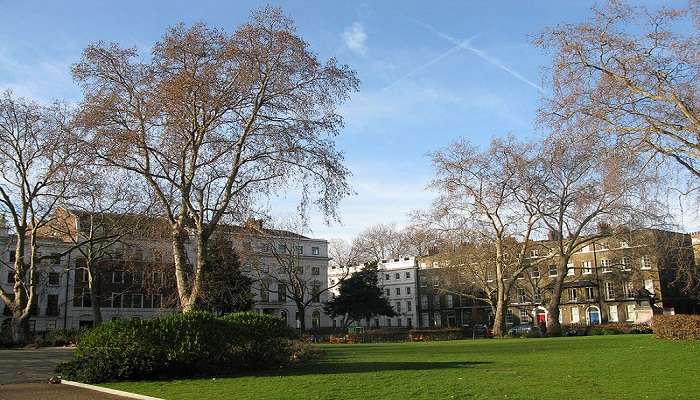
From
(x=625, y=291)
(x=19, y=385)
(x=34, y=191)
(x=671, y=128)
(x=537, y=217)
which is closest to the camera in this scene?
(x=19, y=385)

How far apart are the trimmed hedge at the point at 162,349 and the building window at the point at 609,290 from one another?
207ft

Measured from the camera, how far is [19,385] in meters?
13.6

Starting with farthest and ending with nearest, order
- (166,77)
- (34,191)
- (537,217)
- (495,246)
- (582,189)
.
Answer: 1. (495,246)
2. (537,217)
3. (582,189)
4. (34,191)
5. (166,77)

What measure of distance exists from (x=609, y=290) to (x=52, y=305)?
62.6 metres

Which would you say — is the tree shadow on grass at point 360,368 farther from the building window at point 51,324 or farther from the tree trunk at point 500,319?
the building window at point 51,324

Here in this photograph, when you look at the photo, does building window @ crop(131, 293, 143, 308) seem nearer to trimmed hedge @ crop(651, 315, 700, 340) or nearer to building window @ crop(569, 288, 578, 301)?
building window @ crop(569, 288, 578, 301)

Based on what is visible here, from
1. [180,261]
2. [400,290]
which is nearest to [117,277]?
[400,290]

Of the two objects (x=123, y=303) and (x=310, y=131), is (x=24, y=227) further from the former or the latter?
(x=123, y=303)

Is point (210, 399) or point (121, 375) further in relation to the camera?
point (121, 375)

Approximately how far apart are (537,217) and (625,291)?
30.3 m

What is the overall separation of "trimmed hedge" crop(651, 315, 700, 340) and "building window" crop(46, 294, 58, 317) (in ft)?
190

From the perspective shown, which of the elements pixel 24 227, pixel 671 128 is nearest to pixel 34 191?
pixel 24 227

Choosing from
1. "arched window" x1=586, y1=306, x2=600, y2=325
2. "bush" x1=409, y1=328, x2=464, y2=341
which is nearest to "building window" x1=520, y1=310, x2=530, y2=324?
"arched window" x1=586, y1=306, x2=600, y2=325

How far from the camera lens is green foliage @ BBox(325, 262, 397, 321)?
6788 cm
